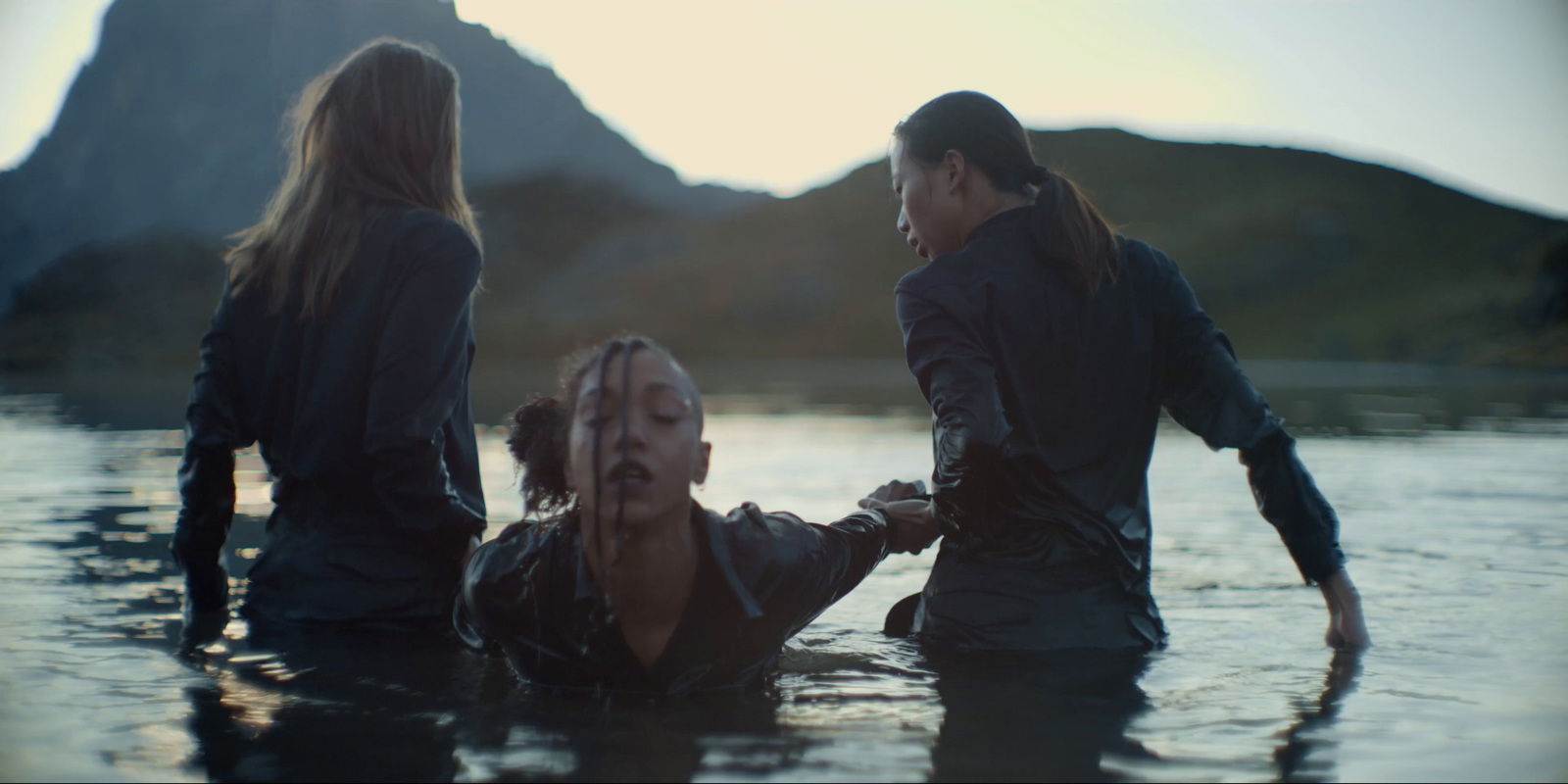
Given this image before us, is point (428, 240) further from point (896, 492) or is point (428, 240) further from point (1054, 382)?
point (1054, 382)

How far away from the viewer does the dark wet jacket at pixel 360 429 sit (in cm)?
363

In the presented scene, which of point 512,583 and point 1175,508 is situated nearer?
point 512,583

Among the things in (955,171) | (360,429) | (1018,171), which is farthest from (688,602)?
(1018,171)

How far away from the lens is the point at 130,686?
3.91 m

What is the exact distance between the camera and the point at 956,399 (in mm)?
3436

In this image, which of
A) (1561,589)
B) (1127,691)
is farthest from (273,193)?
(1561,589)

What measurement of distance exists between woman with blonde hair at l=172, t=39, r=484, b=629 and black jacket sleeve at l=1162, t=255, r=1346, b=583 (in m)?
2.15

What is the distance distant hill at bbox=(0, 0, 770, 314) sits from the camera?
6602 mm

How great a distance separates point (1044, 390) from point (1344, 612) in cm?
135

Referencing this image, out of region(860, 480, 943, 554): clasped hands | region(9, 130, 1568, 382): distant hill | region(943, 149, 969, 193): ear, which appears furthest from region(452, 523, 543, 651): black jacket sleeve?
region(9, 130, 1568, 382): distant hill

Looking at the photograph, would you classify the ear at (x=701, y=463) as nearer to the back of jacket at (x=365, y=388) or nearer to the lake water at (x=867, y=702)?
the lake water at (x=867, y=702)

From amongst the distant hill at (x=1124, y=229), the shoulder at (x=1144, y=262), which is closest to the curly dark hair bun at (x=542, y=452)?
the shoulder at (x=1144, y=262)

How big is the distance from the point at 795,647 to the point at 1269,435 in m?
1.88

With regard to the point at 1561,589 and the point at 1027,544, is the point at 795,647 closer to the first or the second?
the point at 1027,544
